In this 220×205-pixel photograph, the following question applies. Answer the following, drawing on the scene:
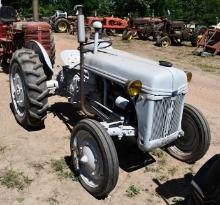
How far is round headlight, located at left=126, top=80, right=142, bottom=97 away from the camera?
13.1 feet

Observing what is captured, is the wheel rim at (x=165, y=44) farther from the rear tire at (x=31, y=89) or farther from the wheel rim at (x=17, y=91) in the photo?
the rear tire at (x=31, y=89)

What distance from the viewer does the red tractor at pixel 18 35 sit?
7.93 meters

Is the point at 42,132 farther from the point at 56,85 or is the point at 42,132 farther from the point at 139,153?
the point at 139,153

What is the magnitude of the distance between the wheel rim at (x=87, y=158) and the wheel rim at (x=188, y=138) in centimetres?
131

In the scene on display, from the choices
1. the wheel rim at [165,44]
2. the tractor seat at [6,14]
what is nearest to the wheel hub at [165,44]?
the wheel rim at [165,44]

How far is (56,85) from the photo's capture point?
572 centimetres

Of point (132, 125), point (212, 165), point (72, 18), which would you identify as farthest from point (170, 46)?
point (212, 165)

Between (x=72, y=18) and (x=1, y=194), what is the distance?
18659mm

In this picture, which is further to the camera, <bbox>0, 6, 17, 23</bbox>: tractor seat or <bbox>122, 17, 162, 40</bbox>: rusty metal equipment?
<bbox>122, 17, 162, 40</bbox>: rusty metal equipment

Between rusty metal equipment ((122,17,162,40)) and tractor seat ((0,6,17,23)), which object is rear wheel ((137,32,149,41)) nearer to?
rusty metal equipment ((122,17,162,40))

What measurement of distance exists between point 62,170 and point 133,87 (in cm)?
139

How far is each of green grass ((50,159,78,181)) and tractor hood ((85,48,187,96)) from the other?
117 cm

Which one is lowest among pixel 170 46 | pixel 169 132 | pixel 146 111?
pixel 170 46

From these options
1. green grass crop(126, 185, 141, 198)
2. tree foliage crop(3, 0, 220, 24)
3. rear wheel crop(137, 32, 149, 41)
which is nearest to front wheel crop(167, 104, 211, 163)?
green grass crop(126, 185, 141, 198)
